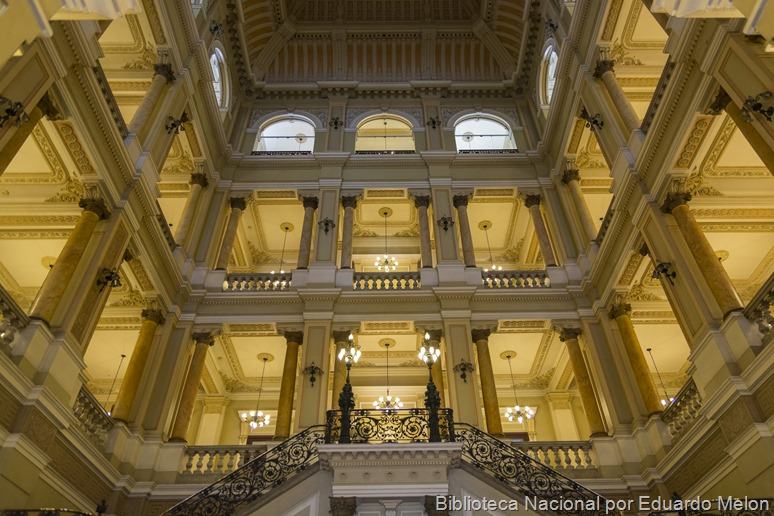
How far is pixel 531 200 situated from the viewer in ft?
53.8

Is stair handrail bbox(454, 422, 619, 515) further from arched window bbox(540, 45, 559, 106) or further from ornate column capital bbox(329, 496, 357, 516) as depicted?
arched window bbox(540, 45, 559, 106)

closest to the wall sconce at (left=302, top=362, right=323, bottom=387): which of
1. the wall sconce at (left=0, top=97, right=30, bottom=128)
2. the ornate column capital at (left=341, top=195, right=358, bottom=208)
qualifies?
the ornate column capital at (left=341, top=195, right=358, bottom=208)

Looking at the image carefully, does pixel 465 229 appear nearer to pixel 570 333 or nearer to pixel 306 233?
pixel 570 333

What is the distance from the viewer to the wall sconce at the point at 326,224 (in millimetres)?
15352

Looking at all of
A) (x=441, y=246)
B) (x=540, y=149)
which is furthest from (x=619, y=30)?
(x=441, y=246)

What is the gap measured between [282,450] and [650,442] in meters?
7.11

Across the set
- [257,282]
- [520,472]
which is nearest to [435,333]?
[257,282]

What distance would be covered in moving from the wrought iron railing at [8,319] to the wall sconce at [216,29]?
34.7 feet

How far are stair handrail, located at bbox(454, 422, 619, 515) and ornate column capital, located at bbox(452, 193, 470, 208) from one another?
835 cm

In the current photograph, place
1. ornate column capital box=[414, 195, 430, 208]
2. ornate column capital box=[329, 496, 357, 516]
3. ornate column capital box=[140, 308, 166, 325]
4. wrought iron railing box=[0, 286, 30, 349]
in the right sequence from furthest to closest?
1. ornate column capital box=[414, 195, 430, 208]
2. ornate column capital box=[140, 308, 166, 325]
3. ornate column capital box=[329, 496, 357, 516]
4. wrought iron railing box=[0, 286, 30, 349]

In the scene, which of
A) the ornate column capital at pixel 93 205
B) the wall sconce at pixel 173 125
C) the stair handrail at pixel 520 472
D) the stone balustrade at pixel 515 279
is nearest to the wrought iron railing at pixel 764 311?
the stair handrail at pixel 520 472

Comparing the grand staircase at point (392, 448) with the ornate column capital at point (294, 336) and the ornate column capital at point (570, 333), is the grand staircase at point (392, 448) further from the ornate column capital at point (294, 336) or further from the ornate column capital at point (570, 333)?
the ornate column capital at point (570, 333)

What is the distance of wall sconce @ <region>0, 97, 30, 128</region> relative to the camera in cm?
743

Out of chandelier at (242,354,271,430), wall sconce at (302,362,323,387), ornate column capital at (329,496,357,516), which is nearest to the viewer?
ornate column capital at (329,496,357,516)
